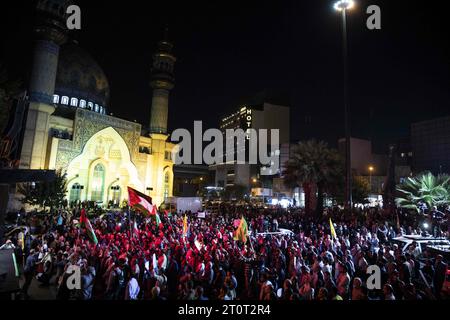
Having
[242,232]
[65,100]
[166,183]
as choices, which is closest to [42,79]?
[65,100]

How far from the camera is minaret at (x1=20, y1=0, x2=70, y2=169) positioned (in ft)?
90.6

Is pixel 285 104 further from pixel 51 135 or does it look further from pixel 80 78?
pixel 51 135

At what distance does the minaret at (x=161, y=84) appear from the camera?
4228 centimetres

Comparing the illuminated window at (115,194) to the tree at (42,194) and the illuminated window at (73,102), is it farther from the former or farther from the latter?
the illuminated window at (73,102)

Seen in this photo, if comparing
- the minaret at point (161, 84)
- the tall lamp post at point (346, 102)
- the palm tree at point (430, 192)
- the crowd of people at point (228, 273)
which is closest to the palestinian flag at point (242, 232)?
the crowd of people at point (228, 273)

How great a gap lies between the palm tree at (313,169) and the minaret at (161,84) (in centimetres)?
2352

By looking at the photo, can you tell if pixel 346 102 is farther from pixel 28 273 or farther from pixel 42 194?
pixel 42 194

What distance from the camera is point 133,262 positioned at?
8.10m

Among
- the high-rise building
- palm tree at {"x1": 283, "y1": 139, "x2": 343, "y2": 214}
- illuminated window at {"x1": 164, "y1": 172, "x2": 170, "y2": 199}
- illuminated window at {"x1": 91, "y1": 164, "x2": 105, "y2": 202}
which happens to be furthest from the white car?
the high-rise building

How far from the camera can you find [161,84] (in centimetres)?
4241

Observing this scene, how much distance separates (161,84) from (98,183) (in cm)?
1713

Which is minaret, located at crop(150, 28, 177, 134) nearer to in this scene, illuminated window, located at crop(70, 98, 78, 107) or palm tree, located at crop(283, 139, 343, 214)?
illuminated window, located at crop(70, 98, 78, 107)
